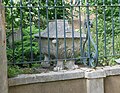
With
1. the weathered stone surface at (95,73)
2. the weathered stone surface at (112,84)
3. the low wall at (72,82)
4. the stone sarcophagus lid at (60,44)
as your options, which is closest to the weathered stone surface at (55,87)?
the low wall at (72,82)

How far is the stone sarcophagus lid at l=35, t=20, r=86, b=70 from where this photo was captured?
13.5 feet

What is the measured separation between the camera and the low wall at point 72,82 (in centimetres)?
374

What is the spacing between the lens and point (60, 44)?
4.19 m

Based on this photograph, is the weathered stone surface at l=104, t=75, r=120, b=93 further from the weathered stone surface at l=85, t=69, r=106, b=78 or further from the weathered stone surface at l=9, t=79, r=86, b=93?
the weathered stone surface at l=9, t=79, r=86, b=93

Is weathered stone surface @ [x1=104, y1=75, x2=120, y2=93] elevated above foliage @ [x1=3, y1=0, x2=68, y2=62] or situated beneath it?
situated beneath

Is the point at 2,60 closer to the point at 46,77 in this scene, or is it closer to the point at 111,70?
the point at 46,77

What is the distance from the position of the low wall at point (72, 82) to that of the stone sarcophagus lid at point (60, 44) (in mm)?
242

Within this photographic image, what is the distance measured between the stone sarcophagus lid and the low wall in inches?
9.5

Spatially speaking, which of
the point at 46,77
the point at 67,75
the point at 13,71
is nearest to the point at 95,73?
the point at 67,75

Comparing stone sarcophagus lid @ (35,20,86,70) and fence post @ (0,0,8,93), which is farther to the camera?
stone sarcophagus lid @ (35,20,86,70)

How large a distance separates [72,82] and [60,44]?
62cm

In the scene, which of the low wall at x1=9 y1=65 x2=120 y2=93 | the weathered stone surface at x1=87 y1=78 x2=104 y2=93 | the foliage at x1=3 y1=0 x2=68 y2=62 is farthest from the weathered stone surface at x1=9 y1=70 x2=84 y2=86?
the foliage at x1=3 y1=0 x2=68 y2=62

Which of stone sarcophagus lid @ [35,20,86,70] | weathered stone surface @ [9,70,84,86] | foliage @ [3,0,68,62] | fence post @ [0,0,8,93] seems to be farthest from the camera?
stone sarcophagus lid @ [35,20,86,70]

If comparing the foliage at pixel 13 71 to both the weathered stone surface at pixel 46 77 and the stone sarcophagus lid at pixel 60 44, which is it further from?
the stone sarcophagus lid at pixel 60 44
